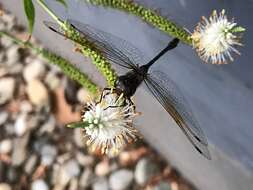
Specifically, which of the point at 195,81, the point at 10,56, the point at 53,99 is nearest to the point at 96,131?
the point at 195,81

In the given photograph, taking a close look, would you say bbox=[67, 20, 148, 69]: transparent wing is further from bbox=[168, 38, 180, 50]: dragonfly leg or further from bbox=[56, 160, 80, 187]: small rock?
bbox=[56, 160, 80, 187]: small rock

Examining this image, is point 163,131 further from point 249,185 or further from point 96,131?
point 96,131

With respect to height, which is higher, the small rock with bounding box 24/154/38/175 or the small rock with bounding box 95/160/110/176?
the small rock with bounding box 95/160/110/176

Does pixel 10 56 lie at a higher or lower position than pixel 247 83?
lower

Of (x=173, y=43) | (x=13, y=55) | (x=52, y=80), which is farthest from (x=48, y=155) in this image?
(x=173, y=43)

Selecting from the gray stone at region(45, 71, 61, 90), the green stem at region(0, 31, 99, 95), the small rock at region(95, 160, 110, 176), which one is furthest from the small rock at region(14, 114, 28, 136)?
the green stem at region(0, 31, 99, 95)

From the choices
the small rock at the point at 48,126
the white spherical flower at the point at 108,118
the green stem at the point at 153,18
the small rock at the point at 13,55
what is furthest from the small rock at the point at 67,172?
the white spherical flower at the point at 108,118

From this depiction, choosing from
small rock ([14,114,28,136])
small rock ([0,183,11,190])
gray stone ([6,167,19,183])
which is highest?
small rock ([14,114,28,136])
